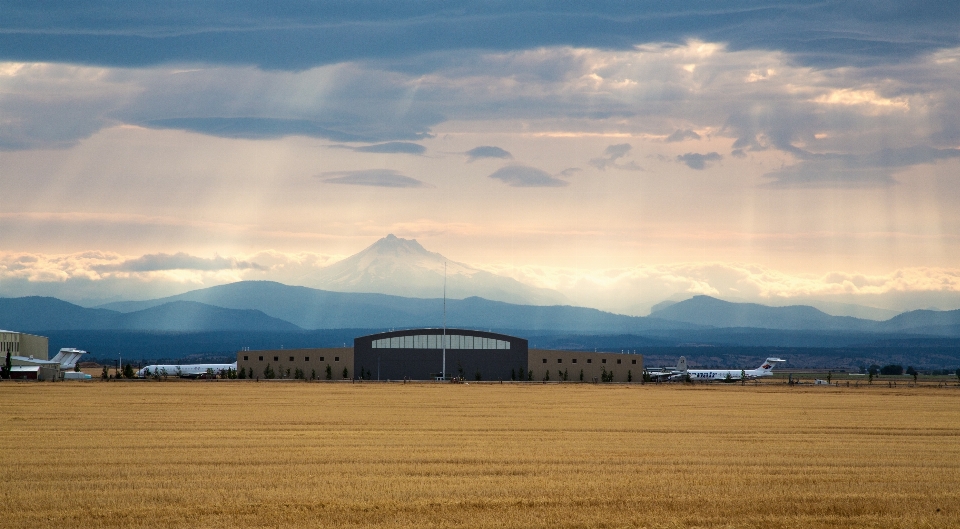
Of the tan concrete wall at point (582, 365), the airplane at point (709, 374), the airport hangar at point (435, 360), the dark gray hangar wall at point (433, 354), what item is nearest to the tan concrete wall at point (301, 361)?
the airport hangar at point (435, 360)

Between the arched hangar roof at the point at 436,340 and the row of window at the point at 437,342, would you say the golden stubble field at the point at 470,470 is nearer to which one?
the arched hangar roof at the point at 436,340

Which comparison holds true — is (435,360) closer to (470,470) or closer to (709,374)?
(709,374)

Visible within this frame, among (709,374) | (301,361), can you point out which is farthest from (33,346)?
(709,374)

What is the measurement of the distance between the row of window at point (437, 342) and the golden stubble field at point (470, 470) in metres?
66.3

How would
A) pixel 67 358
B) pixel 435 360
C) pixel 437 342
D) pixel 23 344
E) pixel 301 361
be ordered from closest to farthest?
pixel 435 360
pixel 301 361
pixel 437 342
pixel 67 358
pixel 23 344

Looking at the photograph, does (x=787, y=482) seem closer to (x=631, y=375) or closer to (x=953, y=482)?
(x=953, y=482)

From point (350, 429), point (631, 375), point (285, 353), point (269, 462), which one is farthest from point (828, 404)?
point (285, 353)

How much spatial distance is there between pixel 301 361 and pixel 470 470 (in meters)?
91.8

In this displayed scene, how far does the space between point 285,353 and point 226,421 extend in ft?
249

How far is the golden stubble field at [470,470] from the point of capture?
21.0 meters

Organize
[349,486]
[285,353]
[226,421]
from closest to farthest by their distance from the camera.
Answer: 1. [349,486]
2. [226,421]
3. [285,353]

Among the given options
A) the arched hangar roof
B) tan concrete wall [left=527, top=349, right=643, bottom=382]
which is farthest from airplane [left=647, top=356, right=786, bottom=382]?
the arched hangar roof

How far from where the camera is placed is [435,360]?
115m

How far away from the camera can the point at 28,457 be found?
29.0 meters
